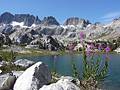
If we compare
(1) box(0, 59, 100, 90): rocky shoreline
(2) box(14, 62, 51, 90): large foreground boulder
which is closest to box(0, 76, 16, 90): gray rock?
(1) box(0, 59, 100, 90): rocky shoreline

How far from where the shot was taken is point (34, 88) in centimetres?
1911

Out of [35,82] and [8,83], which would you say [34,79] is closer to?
[35,82]

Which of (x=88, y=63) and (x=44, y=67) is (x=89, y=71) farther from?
(x=44, y=67)

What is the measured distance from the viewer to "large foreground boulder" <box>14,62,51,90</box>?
1923 centimetres

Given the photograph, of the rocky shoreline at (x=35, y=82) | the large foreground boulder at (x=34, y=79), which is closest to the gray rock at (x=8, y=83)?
the rocky shoreline at (x=35, y=82)

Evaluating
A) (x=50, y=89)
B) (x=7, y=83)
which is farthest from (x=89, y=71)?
(x=7, y=83)

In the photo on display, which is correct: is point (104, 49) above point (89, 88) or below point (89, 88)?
above

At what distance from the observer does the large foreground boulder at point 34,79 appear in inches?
757

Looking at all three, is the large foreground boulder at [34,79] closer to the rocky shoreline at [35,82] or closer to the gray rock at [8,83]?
the rocky shoreline at [35,82]

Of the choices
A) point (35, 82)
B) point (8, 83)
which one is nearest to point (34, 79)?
point (35, 82)

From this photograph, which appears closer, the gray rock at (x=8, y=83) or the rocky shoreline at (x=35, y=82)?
the rocky shoreline at (x=35, y=82)

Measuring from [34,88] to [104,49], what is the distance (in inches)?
205

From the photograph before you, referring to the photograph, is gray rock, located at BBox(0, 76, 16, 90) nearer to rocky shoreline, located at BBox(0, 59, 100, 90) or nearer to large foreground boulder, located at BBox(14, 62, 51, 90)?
rocky shoreline, located at BBox(0, 59, 100, 90)

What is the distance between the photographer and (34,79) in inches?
775
